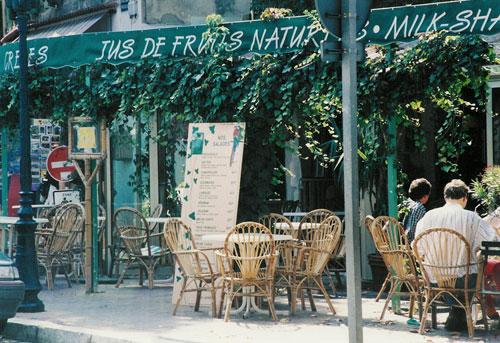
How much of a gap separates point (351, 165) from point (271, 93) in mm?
3572

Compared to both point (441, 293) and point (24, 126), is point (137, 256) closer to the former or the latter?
point (24, 126)

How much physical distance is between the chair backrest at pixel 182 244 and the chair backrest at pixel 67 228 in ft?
9.69

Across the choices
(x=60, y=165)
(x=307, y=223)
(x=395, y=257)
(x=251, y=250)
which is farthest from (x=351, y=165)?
(x=60, y=165)

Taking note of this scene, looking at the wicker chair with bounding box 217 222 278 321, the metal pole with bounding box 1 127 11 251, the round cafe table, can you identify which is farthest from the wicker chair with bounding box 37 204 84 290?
the wicker chair with bounding box 217 222 278 321

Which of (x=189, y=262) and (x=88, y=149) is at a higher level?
(x=88, y=149)

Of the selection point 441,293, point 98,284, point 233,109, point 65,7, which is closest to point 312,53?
point 233,109

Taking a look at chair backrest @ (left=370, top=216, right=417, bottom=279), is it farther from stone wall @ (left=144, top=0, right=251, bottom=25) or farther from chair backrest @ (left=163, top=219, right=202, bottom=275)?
stone wall @ (left=144, top=0, right=251, bottom=25)

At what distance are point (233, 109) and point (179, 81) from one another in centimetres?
74

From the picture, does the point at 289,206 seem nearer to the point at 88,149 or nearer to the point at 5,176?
the point at 88,149

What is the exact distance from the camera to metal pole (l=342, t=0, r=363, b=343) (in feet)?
24.3

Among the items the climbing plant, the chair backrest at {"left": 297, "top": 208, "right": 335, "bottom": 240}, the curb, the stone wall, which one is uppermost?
the stone wall

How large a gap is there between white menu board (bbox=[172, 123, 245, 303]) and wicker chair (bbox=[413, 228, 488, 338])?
105 inches

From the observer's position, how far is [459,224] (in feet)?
30.2

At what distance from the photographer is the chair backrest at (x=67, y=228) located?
13688 millimetres
